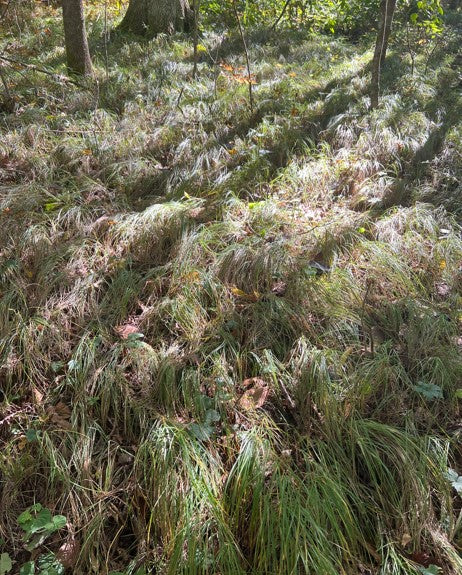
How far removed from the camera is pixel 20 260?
10.3 feet

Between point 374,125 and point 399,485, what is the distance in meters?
4.36

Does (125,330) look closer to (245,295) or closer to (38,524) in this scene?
(245,295)

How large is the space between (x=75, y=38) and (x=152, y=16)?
2707 mm

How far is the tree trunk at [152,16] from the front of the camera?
7859mm

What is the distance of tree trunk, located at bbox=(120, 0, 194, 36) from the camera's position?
7859 millimetres

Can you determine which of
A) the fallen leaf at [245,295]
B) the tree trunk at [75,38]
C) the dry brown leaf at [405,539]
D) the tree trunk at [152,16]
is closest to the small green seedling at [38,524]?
the dry brown leaf at [405,539]

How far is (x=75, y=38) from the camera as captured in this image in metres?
5.90

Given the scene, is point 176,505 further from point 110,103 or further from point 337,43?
point 337,43

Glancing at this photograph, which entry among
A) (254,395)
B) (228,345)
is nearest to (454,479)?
(254,395)

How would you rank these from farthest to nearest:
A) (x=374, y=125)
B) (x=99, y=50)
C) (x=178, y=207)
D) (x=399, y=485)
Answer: (x=99, y=50) < (x=374, y=125) < (x=178, y=207) < (x=399, y=485)

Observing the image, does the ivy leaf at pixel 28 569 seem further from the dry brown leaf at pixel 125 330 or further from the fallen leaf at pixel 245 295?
the fallen leaf at pixel 245 295

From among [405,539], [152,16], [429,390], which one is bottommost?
[405,539]

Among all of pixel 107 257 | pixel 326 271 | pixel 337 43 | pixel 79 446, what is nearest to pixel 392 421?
pixel 326 271

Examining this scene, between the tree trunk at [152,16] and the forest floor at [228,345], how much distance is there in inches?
155
